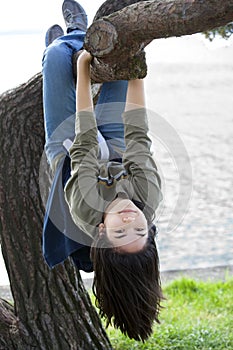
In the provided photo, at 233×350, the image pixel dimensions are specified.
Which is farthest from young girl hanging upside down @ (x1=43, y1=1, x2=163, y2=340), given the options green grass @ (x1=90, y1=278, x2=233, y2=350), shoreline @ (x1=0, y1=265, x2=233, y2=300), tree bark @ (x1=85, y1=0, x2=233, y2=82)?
shoreline @ (x1=0, y1=265, x2=233, y2=300)

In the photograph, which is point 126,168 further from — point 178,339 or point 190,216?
point 190,216

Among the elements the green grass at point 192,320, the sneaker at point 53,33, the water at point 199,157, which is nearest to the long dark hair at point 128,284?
the water at point 199,157

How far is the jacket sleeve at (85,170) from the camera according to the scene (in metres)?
2.38

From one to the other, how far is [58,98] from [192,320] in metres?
1.74

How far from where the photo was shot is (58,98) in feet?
8.62

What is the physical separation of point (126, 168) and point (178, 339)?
1386 millimetres

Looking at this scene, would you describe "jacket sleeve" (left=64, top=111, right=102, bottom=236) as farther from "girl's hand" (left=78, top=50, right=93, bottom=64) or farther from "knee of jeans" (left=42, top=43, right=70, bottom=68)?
"knee of jeans" (left=42, top=43, right=70, bottom=68)

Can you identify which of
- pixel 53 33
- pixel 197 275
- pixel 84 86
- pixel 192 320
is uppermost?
pixel 53 33

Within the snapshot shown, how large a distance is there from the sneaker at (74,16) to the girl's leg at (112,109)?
38cm

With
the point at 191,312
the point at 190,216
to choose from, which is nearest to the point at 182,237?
the point at 190,216

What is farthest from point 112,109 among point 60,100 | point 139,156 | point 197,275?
point 197,275

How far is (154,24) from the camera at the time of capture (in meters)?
2.15

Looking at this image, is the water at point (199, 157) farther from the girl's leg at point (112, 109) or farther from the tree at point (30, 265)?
the tree at point (30, 265)

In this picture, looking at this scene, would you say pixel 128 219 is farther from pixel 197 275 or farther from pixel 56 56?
pixel 197 275
